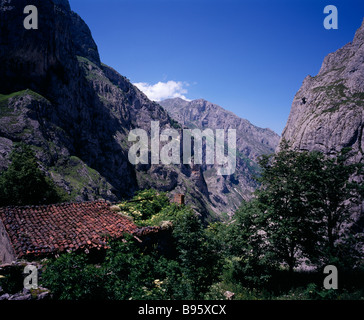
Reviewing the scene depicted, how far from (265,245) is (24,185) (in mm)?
20378

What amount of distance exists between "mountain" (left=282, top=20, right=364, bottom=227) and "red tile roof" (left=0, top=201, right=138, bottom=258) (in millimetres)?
96233

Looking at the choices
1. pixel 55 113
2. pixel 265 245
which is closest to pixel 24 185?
pixel 265 245

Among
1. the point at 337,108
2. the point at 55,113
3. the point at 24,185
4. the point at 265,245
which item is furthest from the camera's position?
the point at 337,108

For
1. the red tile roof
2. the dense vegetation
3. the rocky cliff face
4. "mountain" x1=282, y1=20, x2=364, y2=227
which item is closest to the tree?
the red tile roof

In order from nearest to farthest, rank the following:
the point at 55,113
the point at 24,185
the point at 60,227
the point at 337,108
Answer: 1. the point at 60,227
2. the point at 24,185
3. the point at 55,113
4. the point at 337,108

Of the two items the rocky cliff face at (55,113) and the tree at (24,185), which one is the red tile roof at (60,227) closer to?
the tree at (24,185)

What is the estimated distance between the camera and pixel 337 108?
11556 cm

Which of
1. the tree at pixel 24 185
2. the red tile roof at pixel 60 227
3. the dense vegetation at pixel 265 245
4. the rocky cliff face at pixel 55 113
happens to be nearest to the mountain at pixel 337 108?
the rocky cliff face at pixel 55 113

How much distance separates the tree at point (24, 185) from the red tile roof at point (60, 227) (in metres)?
9.53

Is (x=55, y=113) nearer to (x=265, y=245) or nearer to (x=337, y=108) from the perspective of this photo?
(x=265, y=245)
